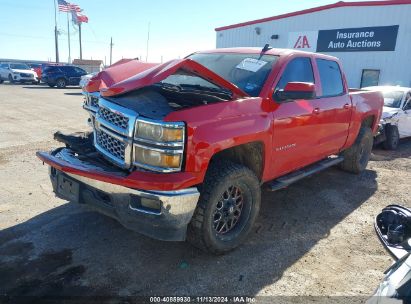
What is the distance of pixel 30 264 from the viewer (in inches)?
120

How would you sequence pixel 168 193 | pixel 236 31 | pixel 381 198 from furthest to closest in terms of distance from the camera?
pixel 236 31
pixel 381 198
pixel 168 193

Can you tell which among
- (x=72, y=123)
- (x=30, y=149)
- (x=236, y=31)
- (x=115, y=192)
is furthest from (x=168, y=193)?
(x=236, y=31)

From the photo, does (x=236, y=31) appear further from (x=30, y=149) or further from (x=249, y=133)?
(x=249, y=133)

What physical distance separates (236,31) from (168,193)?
20.2 meters

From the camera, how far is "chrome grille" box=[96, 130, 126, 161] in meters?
2.99

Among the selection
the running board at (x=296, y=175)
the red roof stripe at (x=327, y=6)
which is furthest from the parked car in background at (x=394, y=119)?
A: the red roof stripe at (x=327, y=6)

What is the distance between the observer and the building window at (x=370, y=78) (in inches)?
611

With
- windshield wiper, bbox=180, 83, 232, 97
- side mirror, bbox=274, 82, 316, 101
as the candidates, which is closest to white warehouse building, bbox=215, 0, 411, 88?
side mirror, bbox=274, 82, 316, 101

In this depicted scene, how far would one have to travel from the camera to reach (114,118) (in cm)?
310

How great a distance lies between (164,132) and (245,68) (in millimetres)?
1649

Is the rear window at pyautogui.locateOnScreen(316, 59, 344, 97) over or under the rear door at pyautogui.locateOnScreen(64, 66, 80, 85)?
over

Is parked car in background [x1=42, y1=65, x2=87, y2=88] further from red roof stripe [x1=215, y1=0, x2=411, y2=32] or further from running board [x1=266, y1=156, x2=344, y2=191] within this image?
running board [x1=266, y1=156, x2=344, y2=191]

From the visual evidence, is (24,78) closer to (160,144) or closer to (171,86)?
(171,86)

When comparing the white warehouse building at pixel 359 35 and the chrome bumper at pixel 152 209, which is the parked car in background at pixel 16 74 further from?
the chrome bumper at pixel 152 209
